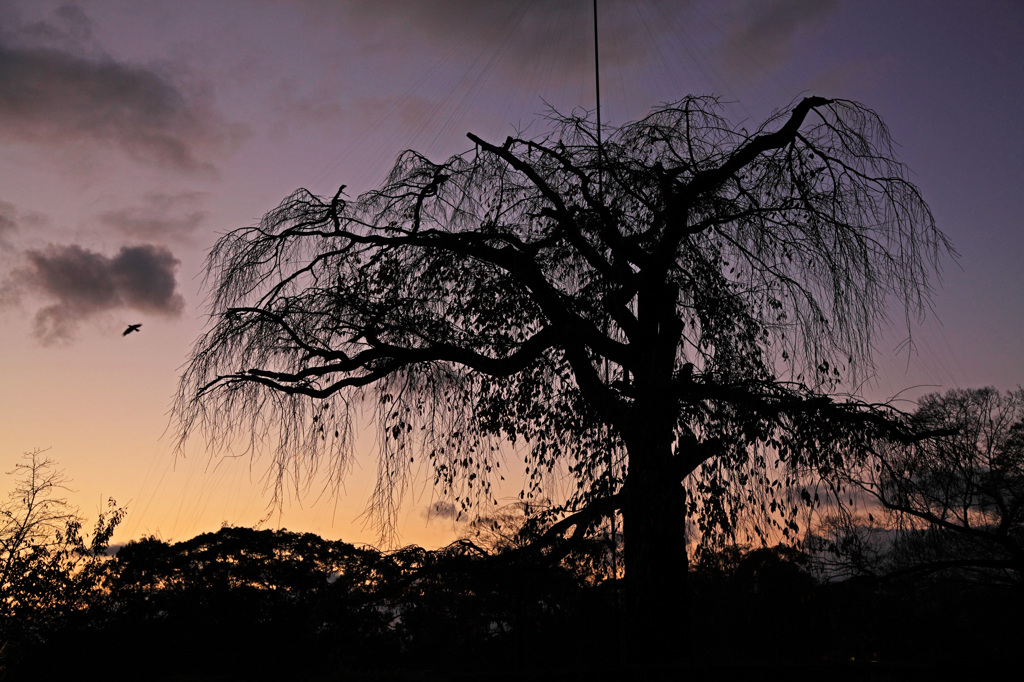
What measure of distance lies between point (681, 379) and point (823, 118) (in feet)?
10.7

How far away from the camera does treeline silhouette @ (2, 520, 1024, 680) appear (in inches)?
301

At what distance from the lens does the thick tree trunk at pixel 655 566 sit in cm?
616

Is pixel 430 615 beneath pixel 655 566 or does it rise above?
beneath

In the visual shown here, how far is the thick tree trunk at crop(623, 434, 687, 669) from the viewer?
6.16m

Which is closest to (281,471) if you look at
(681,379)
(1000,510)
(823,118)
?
(681,379)

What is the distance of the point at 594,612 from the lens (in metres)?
8.88

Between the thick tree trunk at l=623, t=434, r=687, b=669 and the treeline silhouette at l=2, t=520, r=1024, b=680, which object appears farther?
the treeline silhouette at l=2, t=520, r=1024, b=680

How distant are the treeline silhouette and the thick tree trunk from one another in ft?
0.79

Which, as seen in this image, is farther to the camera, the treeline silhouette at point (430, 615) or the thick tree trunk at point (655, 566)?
the treeline silhouette at point (430, 615)

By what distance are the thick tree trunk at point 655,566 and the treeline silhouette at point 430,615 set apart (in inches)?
9.5

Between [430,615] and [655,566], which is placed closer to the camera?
[655,566]

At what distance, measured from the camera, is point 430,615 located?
7.79 metres

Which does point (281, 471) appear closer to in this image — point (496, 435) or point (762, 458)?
point (496, 435)

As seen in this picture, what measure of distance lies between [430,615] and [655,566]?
113 inches
